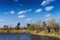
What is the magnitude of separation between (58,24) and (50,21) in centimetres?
271

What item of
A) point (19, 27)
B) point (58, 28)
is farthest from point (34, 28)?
point (58, 28)

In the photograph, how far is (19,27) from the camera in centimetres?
6662

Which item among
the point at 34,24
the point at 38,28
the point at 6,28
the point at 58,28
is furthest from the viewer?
the point at 6,28

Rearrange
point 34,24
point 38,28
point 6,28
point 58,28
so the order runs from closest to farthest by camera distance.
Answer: point 58,28 → point 38,28 → point 34,24 → point 6,28

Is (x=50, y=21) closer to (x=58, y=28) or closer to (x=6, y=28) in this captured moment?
(x=58, y=28)

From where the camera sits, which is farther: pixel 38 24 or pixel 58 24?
pixel 38 24

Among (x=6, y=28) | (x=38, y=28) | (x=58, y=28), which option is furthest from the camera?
(x=6, y=28)

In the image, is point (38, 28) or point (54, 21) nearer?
point (54, 21)

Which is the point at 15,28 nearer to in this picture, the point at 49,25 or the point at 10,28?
the point at 10,28

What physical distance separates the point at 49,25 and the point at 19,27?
874 inches

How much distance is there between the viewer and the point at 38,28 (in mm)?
54688

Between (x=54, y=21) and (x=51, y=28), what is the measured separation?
2.36m

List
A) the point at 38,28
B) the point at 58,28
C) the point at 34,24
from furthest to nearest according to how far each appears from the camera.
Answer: the point at 34,24, the point at 38,28, the point at 58,28

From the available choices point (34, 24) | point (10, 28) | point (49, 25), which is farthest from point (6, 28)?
point (49, 25)
